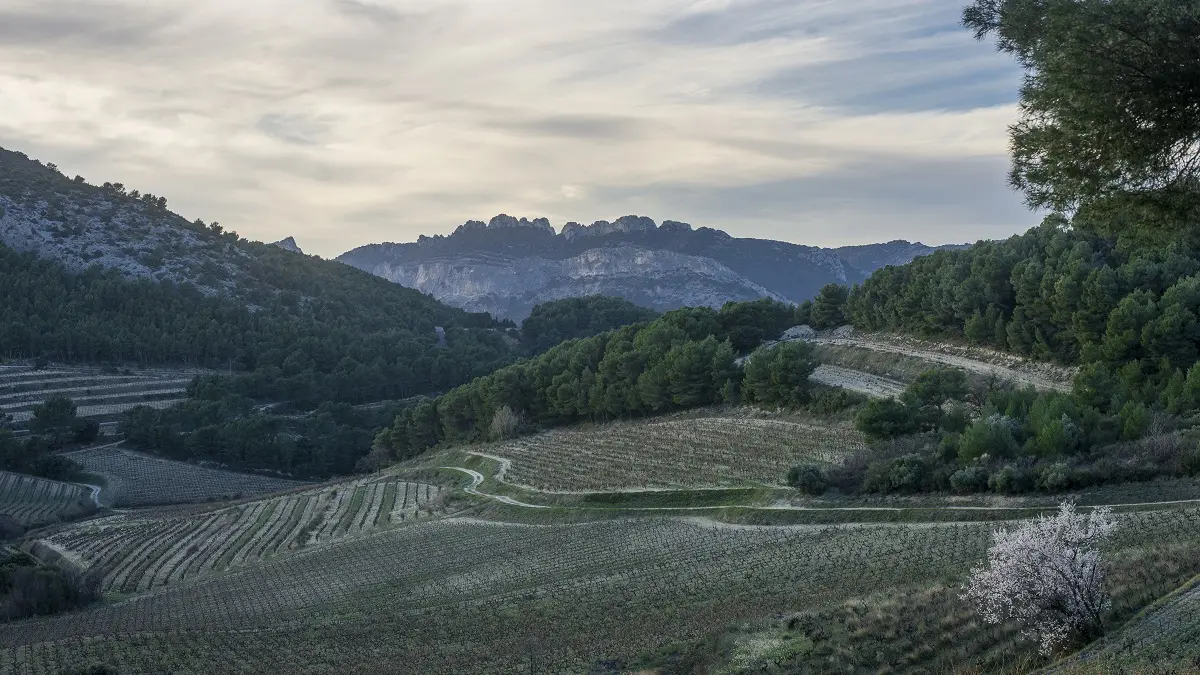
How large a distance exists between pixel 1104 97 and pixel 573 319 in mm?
141626

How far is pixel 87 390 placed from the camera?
9294 cm

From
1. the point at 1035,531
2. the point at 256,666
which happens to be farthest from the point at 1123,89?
the point at 256,666

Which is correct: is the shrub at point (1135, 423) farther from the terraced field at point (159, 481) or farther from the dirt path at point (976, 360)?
the terraced field at point (159, 481)

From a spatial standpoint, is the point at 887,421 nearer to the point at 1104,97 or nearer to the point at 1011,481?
the point at 1011,481

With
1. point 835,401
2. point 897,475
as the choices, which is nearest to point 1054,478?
point 897,475

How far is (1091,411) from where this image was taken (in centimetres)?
3600

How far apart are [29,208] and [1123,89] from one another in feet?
540

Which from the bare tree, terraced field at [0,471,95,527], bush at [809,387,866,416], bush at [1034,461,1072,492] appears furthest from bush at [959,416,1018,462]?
terraced field at [0,471,95,527]

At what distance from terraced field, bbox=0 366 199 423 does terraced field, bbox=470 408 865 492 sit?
40967 millimetres

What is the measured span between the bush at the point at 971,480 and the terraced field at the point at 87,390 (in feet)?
247

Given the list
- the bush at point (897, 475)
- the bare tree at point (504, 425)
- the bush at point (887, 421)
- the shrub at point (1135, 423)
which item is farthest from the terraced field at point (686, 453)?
the shrub at point (1135, 423)

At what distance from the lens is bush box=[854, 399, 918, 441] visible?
1695 inches

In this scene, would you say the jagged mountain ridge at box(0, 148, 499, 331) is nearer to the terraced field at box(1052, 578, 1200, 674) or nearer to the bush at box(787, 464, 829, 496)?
the bush at box(787, 464, 829, 496)

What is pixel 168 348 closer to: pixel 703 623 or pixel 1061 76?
pixel 703 623
